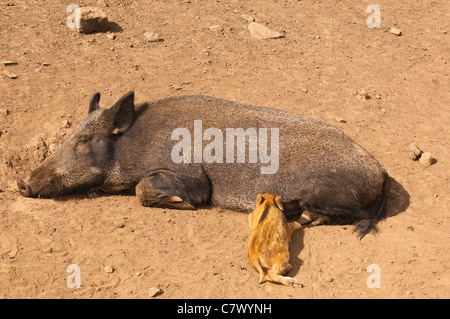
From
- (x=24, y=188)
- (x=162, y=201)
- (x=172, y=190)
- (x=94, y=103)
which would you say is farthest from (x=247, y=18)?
(x=24, y=188)

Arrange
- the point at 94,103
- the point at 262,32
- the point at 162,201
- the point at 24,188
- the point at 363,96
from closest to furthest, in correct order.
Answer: the point at 162,201
the point at 24,188
the point at 94,103
the point at 363,96
the point at 262,32

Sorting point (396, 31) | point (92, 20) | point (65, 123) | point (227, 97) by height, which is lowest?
point (65, 123)

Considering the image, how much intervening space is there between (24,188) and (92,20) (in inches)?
166

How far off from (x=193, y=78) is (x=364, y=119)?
2.87 metres

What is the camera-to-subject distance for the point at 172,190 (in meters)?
6.94

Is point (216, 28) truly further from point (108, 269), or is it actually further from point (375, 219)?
point (108, 269)

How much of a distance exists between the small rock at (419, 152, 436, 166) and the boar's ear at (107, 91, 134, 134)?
4065 millimetres

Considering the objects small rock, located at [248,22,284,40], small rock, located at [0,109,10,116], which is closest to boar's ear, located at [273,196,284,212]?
small rock, located at [0,109,10,116]

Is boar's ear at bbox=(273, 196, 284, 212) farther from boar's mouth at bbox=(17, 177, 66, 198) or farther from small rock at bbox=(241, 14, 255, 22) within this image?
small rock at bbox=(241, 14, 255, 22)

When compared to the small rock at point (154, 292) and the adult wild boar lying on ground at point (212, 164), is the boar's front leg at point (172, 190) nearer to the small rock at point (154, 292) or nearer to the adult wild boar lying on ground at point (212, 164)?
the adult wild boar lying on ground at point (212, 164)

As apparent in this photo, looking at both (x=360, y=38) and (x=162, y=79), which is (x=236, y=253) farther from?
(x=360, y=38)

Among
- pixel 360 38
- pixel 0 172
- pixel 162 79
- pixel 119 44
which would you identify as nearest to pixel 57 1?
pixel 119 44

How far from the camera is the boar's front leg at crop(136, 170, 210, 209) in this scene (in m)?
6.92

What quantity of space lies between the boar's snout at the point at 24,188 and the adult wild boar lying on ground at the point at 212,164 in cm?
1
